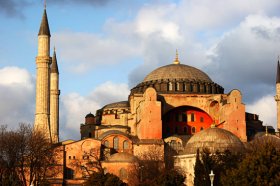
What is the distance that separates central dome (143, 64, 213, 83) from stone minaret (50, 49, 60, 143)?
9.08 meters

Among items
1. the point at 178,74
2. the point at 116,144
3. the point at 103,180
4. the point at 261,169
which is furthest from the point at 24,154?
the point at 261,169

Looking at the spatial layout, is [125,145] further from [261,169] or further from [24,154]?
[261,169]

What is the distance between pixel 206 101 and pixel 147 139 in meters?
7.43

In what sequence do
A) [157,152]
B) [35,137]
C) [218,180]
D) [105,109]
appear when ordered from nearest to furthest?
[218,180] → [35,137] → [157,152] → [105,109]

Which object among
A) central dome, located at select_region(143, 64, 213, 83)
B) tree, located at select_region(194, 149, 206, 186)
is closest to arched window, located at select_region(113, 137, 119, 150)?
central dome, located at select_region(143, 64, 213, 83)

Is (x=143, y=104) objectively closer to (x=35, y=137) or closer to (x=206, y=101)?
(x=206, y=101)

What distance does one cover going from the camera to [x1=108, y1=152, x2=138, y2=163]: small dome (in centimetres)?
5975

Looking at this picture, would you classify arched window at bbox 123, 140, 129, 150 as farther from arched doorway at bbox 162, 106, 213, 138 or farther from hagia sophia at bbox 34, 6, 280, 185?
arched doorway at bbox 162, 106, 213, 138

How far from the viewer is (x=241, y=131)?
62062 millimetres

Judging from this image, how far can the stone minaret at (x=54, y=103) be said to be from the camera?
6825 centimetres

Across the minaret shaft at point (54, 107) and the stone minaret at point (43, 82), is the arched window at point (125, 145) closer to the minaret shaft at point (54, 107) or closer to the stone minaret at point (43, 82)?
the stone minaret at point (43, 82)

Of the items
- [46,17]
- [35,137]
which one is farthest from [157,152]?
[46,17]

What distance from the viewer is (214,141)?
5659 centimetres

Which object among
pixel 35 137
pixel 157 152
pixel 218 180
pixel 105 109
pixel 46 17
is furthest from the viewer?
pixel 105 109
